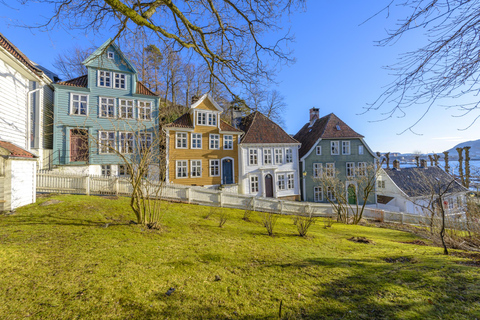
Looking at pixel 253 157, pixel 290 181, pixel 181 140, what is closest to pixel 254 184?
pixel 253 157

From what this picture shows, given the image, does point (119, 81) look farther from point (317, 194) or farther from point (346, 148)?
point (346, 148)

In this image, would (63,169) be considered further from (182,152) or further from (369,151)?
(369,151)

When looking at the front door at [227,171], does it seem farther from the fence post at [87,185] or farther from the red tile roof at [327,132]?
the fence post at [87,185]

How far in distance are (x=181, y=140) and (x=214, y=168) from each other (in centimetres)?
441

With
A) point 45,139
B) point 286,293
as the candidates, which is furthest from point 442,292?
point 45,139

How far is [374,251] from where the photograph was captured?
21.8 feet

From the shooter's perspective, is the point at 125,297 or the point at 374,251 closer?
the point at 125,297

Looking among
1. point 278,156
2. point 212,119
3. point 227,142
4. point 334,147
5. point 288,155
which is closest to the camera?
point 212,119

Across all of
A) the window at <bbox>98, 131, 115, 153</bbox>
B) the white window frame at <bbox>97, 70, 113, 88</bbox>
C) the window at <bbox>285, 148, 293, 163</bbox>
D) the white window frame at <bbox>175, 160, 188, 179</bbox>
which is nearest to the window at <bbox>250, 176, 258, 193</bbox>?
the window at <bbox>285, 148, 293, 163</bbox>

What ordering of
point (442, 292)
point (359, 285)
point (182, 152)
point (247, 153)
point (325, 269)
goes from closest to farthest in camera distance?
point (442, 292), point (359, 285), point (325, 269), point (182, 152), point (247, 153)

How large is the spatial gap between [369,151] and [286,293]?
2611 centimetres

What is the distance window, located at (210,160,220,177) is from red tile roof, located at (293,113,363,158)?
1108 centimetres

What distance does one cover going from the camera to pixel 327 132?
23.9m

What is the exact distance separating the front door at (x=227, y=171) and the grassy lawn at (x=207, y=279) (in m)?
14.0
